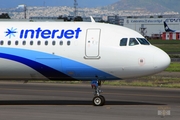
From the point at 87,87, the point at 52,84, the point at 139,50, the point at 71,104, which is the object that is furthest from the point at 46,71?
the point at 52,84

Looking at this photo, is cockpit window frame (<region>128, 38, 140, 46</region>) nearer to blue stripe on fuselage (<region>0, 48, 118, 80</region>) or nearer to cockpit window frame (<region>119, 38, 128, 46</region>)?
cockpit window frame (<region>119, 38, 128, 46</region>)

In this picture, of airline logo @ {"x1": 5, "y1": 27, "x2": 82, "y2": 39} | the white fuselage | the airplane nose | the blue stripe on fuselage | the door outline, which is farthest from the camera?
airline logo @ {"x1": 5, "y1": 27, "x2": 82, "y2": 39}

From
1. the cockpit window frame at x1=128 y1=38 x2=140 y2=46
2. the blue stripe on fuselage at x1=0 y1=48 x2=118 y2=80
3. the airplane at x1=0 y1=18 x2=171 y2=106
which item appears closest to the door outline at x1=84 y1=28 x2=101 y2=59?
the airplane at x1=0 y1=18 x2=171 y2=106

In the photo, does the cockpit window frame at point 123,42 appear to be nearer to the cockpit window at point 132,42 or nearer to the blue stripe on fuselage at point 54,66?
the cockpit window at point 132,42

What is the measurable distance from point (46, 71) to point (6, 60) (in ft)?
6.16

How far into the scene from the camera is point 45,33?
25.9 meters

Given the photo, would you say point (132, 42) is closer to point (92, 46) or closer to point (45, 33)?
point (92, 46)

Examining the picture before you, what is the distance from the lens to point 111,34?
2545 centimetres

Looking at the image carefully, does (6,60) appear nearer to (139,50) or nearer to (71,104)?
(71,104)

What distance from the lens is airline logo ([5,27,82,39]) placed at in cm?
2569

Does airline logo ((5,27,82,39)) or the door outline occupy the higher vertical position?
airline logo ((5,27,82,39))

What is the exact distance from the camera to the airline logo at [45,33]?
2569 centimetres

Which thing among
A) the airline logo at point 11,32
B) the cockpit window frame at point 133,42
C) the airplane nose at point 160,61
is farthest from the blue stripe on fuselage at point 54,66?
the airplane nose at point 160,61
